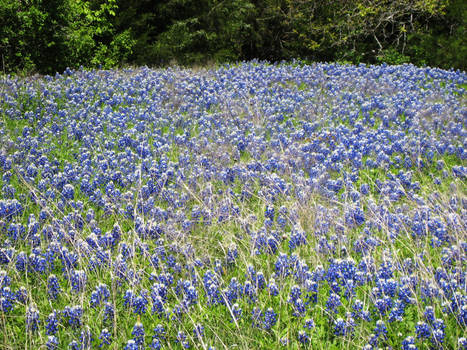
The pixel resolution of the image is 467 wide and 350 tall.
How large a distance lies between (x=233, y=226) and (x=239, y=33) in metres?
14.8

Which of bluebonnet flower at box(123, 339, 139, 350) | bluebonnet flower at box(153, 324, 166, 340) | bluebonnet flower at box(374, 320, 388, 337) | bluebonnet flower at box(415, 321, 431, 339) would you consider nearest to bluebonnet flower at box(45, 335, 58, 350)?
bluebonnet flower at box(123, 339, 139, 350)

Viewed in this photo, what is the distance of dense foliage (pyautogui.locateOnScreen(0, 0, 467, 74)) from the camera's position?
1409 cm

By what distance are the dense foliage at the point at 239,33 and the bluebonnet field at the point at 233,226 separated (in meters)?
5.93

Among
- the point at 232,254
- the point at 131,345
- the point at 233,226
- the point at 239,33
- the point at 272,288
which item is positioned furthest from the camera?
the point at 239,33

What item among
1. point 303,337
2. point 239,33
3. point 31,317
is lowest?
point 303,337

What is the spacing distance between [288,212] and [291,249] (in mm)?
616

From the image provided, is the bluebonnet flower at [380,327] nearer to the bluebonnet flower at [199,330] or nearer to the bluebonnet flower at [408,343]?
the bluebonnet flower at [408,343]

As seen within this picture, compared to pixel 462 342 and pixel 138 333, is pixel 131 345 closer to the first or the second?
pixel 138 333

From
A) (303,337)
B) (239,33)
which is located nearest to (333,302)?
(303,337)

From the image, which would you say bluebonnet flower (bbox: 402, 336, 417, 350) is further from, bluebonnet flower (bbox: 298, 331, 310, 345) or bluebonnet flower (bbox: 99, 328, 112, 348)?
bluebonnet flower (bbox: 99, 328, 112, 348)

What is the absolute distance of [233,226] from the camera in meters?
4.45

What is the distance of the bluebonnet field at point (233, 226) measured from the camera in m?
3.23

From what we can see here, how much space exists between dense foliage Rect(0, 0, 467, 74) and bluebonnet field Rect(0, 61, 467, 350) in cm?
593

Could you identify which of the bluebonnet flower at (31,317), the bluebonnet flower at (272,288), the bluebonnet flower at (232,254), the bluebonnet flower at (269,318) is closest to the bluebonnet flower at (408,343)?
the bluebonnet flower at (269,318)
